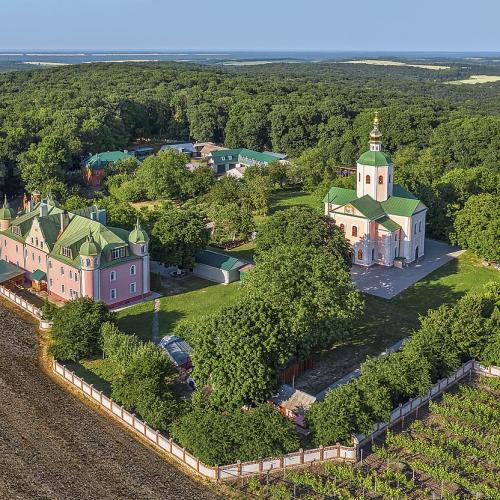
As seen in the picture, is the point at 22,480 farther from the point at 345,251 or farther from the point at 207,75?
the point at 207,75

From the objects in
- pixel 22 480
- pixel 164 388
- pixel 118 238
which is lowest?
pixel 22 480

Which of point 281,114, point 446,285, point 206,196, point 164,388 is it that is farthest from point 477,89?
point 164,388

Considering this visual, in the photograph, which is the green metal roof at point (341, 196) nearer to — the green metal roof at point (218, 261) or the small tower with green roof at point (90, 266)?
the green metal roof at point (218, 261)

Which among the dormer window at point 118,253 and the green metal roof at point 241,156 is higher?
the green metal roof at point 241,156

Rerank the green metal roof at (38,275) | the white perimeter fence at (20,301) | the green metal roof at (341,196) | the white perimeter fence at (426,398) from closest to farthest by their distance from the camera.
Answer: the white perimeter fence at (426,398) → the white perimeter fence at (20,301) → the green metal roof at (38,275) → the green metal roof at (341,196)

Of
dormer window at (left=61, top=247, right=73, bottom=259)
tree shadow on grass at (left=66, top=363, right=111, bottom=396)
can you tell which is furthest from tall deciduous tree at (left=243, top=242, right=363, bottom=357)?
dormer window at (left=61, top=247, right=73, bottom=259)

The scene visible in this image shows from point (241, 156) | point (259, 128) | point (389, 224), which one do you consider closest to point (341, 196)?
point (389, 224)

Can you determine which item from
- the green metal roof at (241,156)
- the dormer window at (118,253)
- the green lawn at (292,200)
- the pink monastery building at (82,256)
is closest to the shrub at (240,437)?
the pink monastery building at (82,256)
